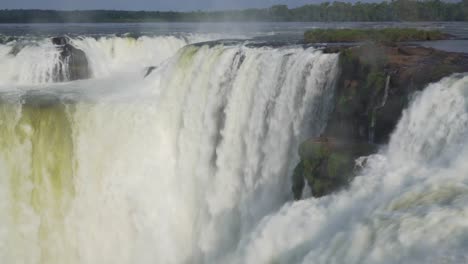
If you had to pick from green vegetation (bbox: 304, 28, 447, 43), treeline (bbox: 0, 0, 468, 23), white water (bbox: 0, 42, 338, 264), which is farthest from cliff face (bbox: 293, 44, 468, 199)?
treeline (bbox: 0, 0, 468, 23)

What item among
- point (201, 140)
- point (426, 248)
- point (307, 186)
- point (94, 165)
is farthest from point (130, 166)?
point (426, 248)

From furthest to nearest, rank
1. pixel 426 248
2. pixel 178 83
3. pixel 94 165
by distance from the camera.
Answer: pixel 178 83 < pixel 94 165 < pixel 426 248

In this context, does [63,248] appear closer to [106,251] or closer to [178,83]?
[106,251]

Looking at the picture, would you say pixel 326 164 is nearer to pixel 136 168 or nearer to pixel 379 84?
pixel 379 84

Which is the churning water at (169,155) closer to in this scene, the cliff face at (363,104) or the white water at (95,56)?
the cliff face at (363,104)

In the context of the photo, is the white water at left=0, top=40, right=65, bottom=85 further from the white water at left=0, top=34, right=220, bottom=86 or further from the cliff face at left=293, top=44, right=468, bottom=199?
the cliff face at left=293, top=44, right=468, bottom=199

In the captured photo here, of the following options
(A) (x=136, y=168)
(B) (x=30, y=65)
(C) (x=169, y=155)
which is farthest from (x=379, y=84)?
(B) (x=30, y=65)
